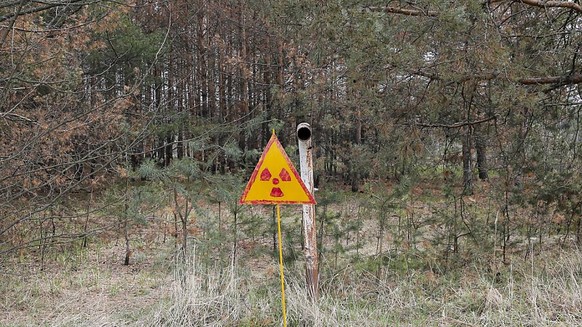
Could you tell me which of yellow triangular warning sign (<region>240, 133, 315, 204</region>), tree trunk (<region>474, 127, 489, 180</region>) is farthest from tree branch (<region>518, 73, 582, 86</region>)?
yellow triangular warning sign (<region>240, 133, 315, 204</region>)

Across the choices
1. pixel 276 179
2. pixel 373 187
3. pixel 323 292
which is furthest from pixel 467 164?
pixel 276 179

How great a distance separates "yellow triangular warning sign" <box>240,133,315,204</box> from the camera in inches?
167

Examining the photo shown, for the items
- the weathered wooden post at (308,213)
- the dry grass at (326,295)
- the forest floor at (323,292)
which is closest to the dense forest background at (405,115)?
the forest floor at (323,292)

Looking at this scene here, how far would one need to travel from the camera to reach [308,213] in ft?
15.6

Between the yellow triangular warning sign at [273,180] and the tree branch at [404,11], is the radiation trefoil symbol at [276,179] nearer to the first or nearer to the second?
the yellow triangular warning sign at [273,180]

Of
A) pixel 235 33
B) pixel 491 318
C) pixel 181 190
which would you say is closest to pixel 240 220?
pixel 181 190

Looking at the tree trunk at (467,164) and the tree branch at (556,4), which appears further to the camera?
the tree trunk at (467,164)

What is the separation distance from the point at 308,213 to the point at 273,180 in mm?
655

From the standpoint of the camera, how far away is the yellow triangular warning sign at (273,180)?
4.24m

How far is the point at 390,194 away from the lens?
22.8ft

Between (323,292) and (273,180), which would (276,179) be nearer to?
(273,180)

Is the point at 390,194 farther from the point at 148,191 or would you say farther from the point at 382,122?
the point at 148,191

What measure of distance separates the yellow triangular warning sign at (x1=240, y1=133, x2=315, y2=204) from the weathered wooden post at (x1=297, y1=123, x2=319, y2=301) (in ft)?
1.15

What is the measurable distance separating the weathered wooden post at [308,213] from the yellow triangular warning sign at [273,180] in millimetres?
350
